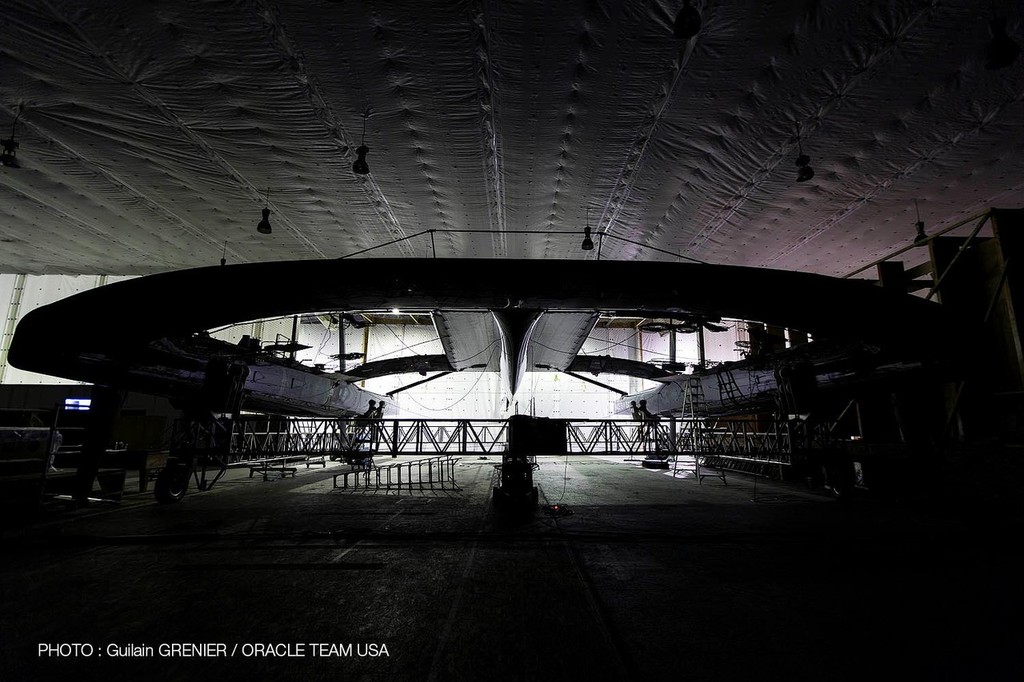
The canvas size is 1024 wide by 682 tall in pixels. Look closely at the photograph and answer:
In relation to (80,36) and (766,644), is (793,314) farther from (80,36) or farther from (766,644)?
(80,36)

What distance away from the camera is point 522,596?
145 inches

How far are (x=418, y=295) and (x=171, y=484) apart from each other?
739 centimetres

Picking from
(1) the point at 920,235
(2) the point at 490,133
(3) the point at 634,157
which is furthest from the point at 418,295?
(1) the point at 920,235

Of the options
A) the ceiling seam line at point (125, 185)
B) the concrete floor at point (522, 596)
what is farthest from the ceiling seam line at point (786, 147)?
the ceiling seam line at point (125, 185)

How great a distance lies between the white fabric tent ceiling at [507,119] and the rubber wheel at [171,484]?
574cm

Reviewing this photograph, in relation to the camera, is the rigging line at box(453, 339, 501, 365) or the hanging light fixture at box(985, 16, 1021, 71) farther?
the rigging line at box(453, 339, 501, 365)

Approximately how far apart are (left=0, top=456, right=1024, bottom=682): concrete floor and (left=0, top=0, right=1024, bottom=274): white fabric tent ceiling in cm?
617

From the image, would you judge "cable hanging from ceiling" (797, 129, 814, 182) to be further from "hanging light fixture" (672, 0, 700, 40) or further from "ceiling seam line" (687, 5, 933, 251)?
"hanging light fixture" (672, 0, 700, 40)

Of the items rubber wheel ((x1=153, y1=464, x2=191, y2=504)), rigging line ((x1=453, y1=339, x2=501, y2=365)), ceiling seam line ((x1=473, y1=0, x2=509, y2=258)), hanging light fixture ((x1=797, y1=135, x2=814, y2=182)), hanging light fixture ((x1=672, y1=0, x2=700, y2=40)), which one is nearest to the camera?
hanging light fixture ((x1=672, y1=0, x2=700, y2=40))

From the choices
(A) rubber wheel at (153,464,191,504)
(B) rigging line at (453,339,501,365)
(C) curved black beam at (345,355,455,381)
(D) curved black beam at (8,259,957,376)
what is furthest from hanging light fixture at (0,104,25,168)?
(B) rigging line at (453,339,501,365)

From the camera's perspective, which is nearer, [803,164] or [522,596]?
[522,596]

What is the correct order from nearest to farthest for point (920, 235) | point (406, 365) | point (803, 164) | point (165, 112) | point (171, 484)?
1. point (165, 112)
2. point (803, 164)
3. point (171, 484)
4. point (920, 235)
5. point (406, 365)

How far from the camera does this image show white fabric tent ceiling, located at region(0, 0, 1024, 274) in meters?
4.60

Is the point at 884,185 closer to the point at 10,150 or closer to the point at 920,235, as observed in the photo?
the point at 920,235
